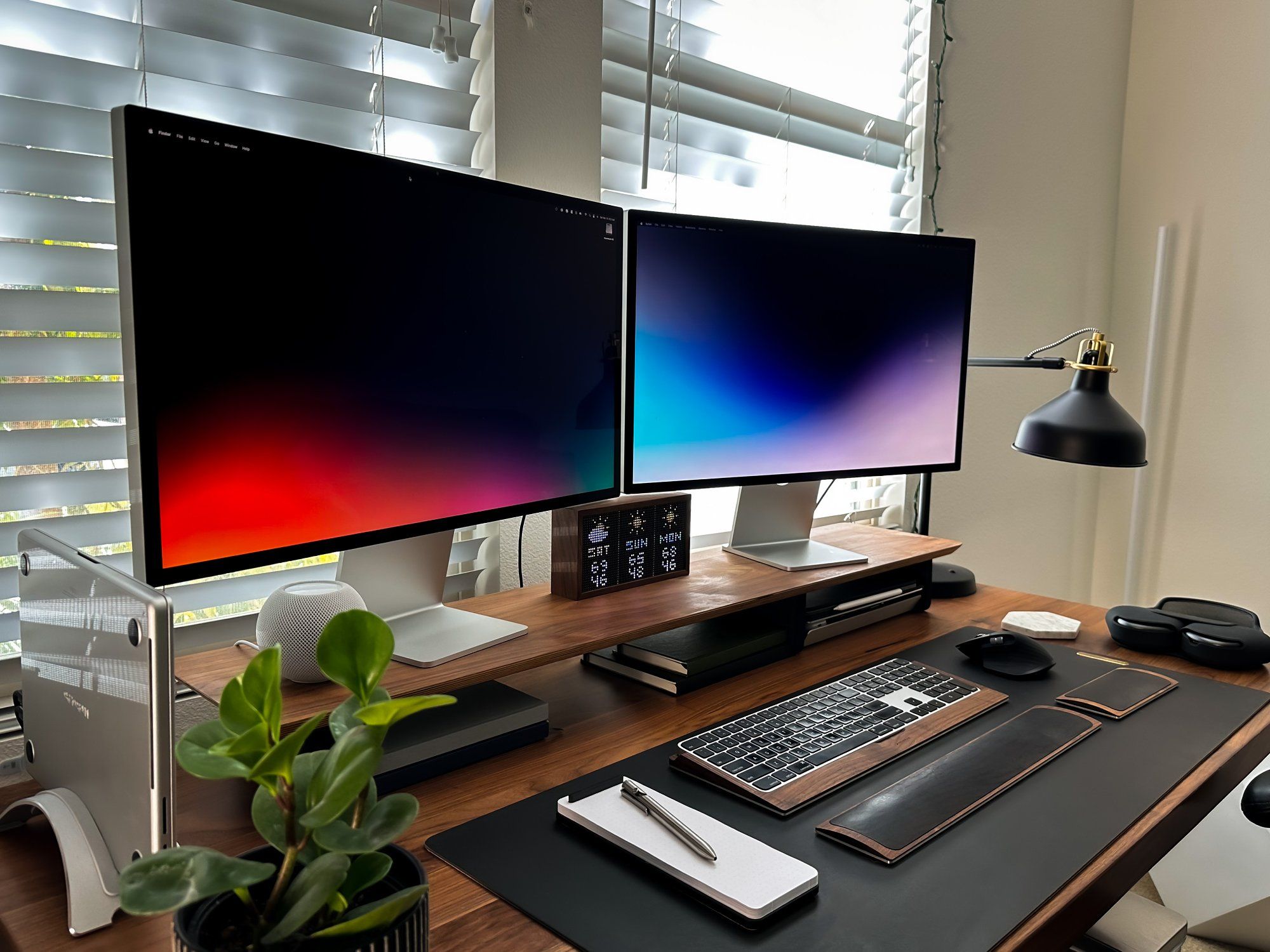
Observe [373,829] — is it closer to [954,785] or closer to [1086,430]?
[954,785]

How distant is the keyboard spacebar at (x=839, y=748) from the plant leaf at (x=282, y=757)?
22.6 inches

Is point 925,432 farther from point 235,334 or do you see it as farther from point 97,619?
point 97,619

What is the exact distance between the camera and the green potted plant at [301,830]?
417mm

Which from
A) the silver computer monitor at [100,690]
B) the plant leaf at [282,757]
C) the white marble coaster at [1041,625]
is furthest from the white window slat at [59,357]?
the white marble coaster at [1041,625]

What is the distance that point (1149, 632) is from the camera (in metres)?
1.28

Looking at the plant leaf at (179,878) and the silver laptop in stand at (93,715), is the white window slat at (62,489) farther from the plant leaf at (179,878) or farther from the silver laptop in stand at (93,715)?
the plant leaf at (179,878)

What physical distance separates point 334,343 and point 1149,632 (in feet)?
3.75

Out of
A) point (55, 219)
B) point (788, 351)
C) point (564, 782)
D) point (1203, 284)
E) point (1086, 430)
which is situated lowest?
point (564, 782)

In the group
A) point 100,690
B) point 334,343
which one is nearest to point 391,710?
point 100,690

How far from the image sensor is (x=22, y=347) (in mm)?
918

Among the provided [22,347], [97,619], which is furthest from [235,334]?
[22,347]

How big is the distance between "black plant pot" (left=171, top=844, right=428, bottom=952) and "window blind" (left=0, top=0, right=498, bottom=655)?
24.2 inches

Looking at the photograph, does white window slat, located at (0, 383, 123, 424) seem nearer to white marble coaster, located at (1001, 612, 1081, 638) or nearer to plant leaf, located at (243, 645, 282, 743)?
plant leaf, located at (243, 645, 282, 743)

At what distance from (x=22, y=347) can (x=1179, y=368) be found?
2561 millimetres
